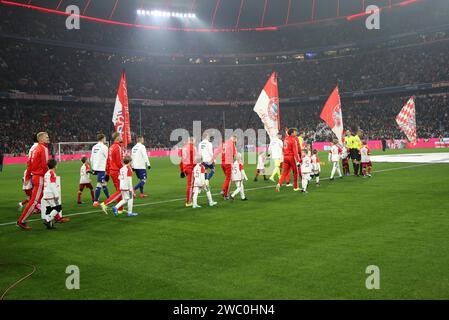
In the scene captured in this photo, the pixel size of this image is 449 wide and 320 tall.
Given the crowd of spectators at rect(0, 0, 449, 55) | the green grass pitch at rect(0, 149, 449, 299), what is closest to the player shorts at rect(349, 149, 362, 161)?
the green grass pitch at rect(0, 149, 449, 299)

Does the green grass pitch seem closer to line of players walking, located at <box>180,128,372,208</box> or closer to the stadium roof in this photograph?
line of players walking, located at <box>180,128,372,208</box>

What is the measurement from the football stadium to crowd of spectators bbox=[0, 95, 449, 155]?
0.95 ft

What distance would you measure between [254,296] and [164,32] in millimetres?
69843

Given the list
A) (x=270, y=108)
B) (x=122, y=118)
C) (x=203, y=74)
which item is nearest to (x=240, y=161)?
(x=270, y=108)

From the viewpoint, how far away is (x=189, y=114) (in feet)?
222

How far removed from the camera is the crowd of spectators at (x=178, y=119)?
50.1 metres

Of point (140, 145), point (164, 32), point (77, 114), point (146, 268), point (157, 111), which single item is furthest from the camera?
point (164, 32)

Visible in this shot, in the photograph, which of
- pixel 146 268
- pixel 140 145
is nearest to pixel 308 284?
pixel 146 268

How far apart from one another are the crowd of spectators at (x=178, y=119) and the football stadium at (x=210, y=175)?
0.29 metres

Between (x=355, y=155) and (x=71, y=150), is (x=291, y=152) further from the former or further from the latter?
(x=71, y=150)

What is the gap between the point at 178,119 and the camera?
65500mm

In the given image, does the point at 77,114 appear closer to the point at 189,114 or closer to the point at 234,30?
the point at 189,114

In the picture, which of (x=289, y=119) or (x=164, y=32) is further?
(x=164, y=32)

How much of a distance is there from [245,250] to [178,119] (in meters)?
59.1
